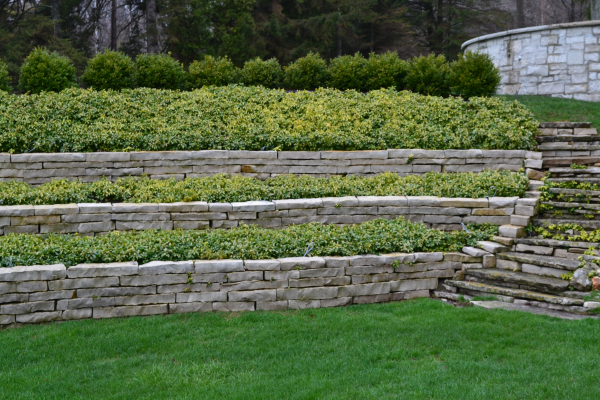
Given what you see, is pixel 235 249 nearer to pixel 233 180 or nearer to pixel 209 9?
pixel 233 180

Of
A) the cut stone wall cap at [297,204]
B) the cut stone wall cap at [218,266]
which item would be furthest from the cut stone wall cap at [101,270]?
the cut stone wall cap at [297,204]

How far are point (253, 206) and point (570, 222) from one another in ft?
12.8

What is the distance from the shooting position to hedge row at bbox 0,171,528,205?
6.85m

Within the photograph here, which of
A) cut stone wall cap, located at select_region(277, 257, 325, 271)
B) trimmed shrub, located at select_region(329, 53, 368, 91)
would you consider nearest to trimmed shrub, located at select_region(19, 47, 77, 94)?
trimmed shrub, located at select_region(329, 53, 368, 91)

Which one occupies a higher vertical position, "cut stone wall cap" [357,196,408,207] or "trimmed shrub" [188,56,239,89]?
"trimmed shrub" [188,56,239,89]

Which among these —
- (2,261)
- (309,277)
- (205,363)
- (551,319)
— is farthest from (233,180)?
(551,319)

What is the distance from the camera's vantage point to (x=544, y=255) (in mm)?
6227

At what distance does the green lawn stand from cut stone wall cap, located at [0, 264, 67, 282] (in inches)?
A: 17.8

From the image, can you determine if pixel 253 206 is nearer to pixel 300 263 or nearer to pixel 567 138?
pixel 300 263

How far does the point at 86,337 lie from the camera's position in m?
4.69

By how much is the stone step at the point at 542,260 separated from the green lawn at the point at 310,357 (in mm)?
1086

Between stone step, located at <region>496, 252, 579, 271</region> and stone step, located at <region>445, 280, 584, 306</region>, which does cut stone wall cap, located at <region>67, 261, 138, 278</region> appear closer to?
stone step, located at <region>445, 280, 584, 306</region>

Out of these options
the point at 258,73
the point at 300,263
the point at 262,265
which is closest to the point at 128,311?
the point at 262,265

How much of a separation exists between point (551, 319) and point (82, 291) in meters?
4.37
